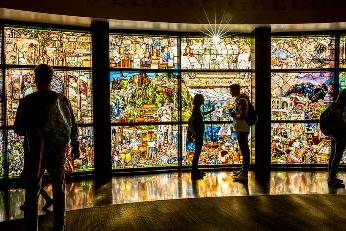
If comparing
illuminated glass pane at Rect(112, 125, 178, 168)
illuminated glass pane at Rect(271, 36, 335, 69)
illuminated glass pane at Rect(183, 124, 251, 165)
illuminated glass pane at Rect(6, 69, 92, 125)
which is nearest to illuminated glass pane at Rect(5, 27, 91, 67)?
illuminated glass pane at Rect(6, 69, 92, 125)

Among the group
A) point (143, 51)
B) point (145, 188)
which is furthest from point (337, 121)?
point (143, 51)

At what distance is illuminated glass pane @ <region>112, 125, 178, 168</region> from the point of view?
7.78m

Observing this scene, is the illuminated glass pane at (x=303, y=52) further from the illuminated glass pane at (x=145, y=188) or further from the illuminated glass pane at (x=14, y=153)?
the illuminated glass pane at (x=14, y=153)

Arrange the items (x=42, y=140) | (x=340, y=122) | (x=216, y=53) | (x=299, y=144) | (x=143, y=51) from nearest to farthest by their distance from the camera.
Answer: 1. (x=42, y=140)
2. (x=340, y=122)
3. (x=143, y=51)
4. (x=216, y=53)
5. (x=299, y=144)

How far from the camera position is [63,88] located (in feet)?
24.1

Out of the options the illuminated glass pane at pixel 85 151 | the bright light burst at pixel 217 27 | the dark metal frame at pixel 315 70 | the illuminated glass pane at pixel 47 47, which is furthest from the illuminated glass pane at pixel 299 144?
the illuminated glass pane at pixel 47 47

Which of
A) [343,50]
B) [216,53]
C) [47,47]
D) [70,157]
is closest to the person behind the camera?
[47,47]

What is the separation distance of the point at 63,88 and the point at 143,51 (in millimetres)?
1739

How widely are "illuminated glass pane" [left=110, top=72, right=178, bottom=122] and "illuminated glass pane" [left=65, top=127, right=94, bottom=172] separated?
0.58m

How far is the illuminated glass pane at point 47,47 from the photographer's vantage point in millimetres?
6879

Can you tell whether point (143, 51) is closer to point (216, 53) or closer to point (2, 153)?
point (216, 53)

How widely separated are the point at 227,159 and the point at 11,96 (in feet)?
14.5

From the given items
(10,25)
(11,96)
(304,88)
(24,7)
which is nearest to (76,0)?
(24,7)

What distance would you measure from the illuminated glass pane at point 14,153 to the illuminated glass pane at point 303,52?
527 cm
